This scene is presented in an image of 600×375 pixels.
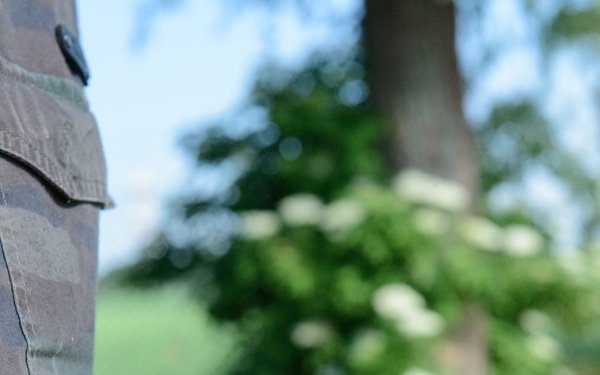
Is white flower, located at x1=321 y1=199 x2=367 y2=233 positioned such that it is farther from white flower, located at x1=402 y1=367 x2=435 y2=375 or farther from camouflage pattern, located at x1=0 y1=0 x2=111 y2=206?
camouflage pattern, located at x1=0 y1=0 x2=111 y2=206

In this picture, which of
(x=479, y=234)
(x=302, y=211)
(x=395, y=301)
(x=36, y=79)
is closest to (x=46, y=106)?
(x=36, y=79)

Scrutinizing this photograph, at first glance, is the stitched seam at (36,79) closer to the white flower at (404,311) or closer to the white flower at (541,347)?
the white flower at (404,311)

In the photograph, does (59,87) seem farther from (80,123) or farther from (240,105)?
(240,105)

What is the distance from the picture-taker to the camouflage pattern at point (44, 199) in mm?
781

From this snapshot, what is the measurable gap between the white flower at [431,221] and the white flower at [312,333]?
1.78 feet

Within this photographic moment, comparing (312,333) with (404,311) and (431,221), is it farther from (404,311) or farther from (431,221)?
(431,221)

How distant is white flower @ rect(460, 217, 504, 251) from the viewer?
385 cm

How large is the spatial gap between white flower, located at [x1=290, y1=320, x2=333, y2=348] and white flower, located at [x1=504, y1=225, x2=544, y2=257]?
32.9 inches

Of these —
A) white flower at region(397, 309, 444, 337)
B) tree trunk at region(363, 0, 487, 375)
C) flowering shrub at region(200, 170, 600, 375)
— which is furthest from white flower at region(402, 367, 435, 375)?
tree trunk at region(363, 0, 487, 375)

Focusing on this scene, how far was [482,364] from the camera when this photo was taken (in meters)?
3.95

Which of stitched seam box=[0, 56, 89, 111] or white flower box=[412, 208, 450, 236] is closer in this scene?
stitched seam box=[0, 56, 89, 111]

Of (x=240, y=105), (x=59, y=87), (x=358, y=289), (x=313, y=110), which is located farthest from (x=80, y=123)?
(x=240, y=105)

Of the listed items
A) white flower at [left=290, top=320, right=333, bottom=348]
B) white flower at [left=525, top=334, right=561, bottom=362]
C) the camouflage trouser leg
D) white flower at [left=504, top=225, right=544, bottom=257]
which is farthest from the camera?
white flower at [left=525, top=334, right=561, bottom=362]

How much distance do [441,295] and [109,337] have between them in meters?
2.38
